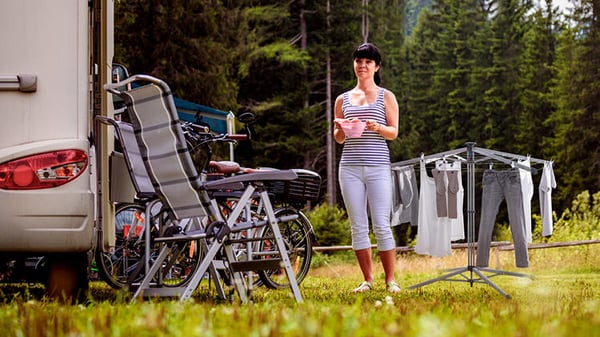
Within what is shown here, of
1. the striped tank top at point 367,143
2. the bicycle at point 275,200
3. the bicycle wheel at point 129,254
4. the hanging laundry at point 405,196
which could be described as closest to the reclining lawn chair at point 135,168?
the bicycle at point 275,200

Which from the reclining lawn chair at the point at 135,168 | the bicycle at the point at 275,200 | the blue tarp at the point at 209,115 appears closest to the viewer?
the reclining lawn chair at the point at 135,168

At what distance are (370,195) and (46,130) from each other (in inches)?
109

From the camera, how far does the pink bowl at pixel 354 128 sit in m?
6.48

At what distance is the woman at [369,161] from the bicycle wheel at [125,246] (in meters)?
1.58

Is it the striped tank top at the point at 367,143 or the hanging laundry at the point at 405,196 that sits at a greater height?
the striped tank top at the point at 367,143

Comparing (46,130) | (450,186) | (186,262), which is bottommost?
(186,262)

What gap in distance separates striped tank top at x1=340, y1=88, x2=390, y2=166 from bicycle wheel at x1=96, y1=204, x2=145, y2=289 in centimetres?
162

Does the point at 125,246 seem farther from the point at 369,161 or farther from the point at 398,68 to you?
the point at 398,68

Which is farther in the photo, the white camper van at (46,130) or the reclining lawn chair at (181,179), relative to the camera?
the reclining lawn chair at (181,179)

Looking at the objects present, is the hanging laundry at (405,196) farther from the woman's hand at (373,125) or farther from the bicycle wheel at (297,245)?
the woman's hand at (373,125)

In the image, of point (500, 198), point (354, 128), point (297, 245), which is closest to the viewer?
point (354, 128)

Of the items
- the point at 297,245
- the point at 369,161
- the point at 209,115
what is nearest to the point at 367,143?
the point at 369,161

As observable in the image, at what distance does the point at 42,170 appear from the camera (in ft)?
15.3

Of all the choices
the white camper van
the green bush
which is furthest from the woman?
the green bush
